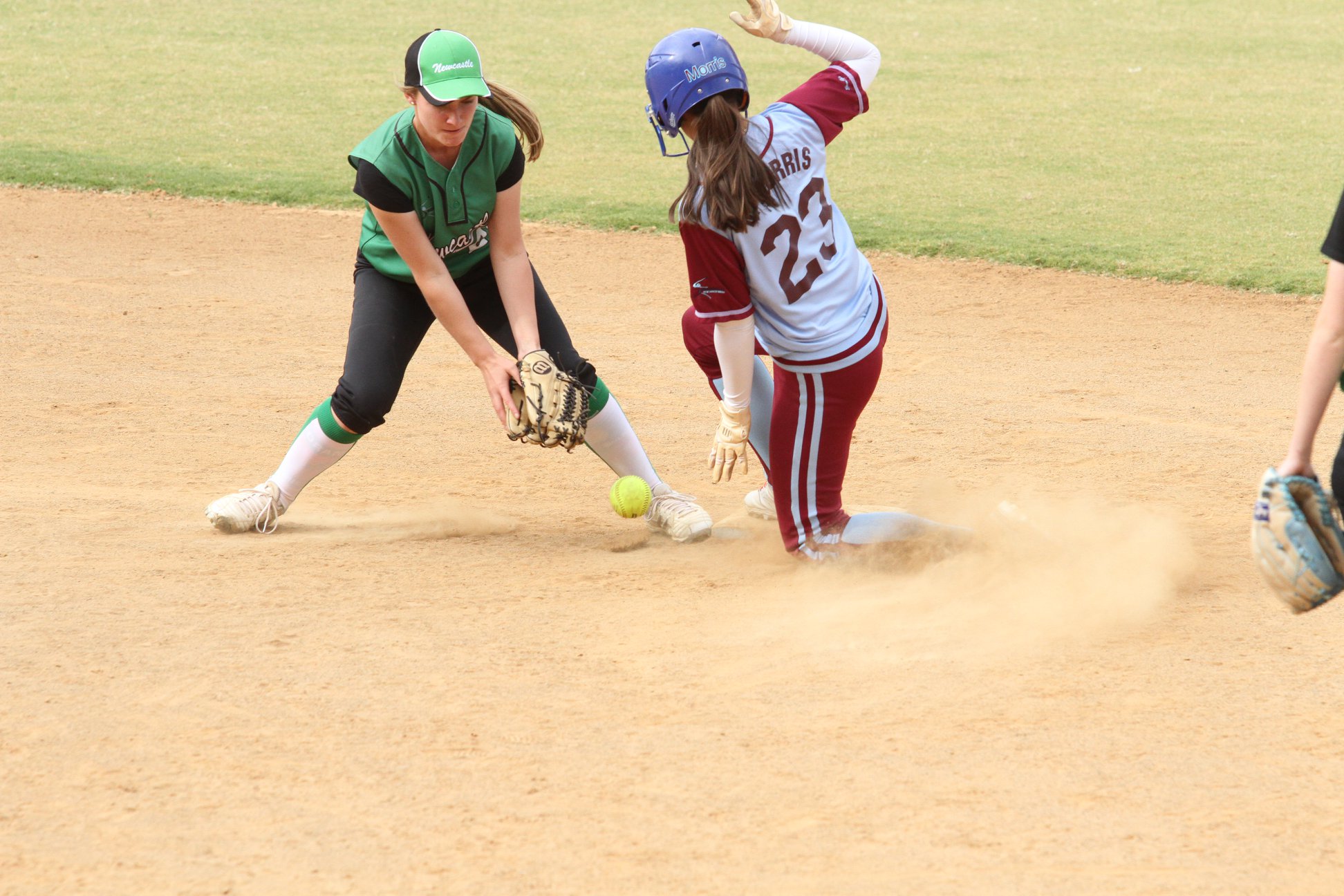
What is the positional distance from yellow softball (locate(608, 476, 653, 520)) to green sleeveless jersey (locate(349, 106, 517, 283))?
0.94 metres

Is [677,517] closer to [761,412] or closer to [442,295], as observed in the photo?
[761,412]

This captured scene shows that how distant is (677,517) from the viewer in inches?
179

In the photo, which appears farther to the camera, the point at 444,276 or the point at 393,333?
the point at 393,333

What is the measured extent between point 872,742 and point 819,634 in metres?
0.61

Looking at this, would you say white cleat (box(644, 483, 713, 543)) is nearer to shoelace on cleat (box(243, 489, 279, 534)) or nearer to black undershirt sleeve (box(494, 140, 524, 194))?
black undershirt sleeve (box(494, 140, 524, 194))

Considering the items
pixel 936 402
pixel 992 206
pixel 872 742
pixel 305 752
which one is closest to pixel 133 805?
pixel 305 752

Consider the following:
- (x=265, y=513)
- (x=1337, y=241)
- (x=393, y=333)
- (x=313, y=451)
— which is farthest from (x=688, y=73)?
(x=265, y=513)

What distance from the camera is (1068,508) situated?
4570 mm

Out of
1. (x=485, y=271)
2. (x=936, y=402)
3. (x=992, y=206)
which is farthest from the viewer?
(x=992, y=206)

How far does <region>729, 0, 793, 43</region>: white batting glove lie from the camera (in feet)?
12.4

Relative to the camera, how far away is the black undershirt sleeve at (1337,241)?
2.39 meters

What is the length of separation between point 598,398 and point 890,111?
10.2 meters

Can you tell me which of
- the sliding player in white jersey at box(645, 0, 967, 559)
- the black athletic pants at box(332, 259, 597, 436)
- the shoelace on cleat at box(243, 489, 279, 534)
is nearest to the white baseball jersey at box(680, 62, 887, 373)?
the sliding player in white jersey at box(645, 0, 967, 559)

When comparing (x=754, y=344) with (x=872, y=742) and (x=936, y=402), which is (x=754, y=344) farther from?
(x=936, y=402)
